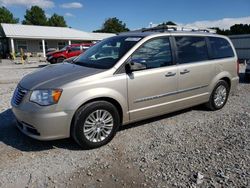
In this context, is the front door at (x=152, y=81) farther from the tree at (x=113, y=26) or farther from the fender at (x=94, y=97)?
the tree at (x=113, y=26)

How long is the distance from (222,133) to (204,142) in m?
0.61

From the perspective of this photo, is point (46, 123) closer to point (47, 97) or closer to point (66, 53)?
point (47, 97)

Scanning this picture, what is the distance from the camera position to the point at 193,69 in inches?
211

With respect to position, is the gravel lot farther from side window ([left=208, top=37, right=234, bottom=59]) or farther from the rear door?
side window ([left=208, top=37, right=234, bottom=59])

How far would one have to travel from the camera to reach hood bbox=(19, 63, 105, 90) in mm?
3988

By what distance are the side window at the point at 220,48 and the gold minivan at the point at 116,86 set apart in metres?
0.04

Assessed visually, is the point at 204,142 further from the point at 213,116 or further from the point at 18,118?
the point at 18,118

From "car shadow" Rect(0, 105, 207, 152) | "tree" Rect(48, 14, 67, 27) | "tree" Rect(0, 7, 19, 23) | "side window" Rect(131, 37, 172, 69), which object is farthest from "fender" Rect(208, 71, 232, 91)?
"tree" Rect(48, 14, 67, 27)

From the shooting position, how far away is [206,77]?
570 centimetres

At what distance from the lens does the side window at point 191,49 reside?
17.1ft

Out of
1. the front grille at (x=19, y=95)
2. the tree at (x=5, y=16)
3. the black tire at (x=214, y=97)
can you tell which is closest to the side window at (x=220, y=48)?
the black tire at (x=214, y=97)

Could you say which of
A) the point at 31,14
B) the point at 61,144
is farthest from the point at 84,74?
the point at 31,14

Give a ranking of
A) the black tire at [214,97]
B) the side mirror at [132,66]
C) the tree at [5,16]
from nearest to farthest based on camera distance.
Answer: the side mirror at [132,66], the black tire at [214,97], the tree at [5,16]

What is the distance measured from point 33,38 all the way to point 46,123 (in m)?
34.8
